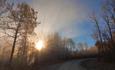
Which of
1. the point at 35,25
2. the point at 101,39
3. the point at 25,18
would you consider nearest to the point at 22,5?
the point at 25,18

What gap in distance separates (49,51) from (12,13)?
33.1m

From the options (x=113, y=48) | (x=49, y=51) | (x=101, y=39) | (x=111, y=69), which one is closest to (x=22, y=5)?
(x=111, y=69)

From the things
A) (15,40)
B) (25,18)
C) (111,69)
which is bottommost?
(111,69)

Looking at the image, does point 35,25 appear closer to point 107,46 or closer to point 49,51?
point 107,46

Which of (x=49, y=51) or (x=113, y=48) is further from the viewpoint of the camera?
(x=49, y=51)

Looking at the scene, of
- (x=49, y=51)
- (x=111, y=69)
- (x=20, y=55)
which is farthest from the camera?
(x=49, y=51)

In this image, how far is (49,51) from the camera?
53.1 metres

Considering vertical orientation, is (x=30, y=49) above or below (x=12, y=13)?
below

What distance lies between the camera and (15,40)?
24016 mm

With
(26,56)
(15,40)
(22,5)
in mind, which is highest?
(22,5)

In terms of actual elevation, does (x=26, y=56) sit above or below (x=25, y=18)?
below

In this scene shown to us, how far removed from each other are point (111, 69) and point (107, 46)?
51.4 ft

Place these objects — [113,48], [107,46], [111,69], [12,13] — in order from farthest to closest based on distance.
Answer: [107,46]
[113,48]
[111,69]
[12,13]

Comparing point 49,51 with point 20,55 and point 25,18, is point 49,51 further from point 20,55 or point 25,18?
point 25,18
